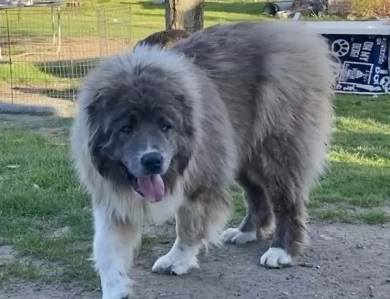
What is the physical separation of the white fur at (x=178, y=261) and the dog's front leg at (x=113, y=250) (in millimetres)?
284

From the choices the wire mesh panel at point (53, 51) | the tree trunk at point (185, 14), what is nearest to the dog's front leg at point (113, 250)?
the wire mesh panel at point (53, 51)

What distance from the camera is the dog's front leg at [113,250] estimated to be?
12.9 feet

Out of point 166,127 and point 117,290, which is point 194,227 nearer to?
point 117,290

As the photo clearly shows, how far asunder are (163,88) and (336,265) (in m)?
1.58

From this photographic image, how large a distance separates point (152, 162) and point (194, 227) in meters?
0.81

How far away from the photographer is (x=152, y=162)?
12.0 ft

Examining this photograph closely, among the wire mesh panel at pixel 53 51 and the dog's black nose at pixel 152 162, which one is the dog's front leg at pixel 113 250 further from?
the wire mesh panel at pixel 53 51

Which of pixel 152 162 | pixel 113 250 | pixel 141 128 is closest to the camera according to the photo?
pixel 152 162

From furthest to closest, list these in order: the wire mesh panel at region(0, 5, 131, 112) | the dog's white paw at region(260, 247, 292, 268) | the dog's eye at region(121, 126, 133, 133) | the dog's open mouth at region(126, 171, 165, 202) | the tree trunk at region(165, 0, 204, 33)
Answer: the wire mesh panel at region(0, 5, 131, 112)
the tree trunk at region(165, 0, 204, 33)
the dog's white paw at region(260, 247, 292, 268)
the dog's open mouth at region(126, 171, 165, 202)
the dog's eye at region(121, 126, 133, 133)

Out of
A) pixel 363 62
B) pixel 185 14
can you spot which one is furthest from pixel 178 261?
pixel 363 62

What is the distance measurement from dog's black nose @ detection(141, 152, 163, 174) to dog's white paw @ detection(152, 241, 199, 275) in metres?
0.86

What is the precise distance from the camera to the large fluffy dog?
380 centimetres

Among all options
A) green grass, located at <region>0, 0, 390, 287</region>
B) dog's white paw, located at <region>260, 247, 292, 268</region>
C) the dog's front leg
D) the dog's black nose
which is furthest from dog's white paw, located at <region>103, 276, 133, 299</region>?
dog's white paw, located at <region>260, 247, 292, 268</region>

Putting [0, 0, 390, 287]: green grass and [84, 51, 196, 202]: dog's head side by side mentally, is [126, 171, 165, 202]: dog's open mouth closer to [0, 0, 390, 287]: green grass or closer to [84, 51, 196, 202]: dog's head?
[84, 51, 196, 202]: dog's head
